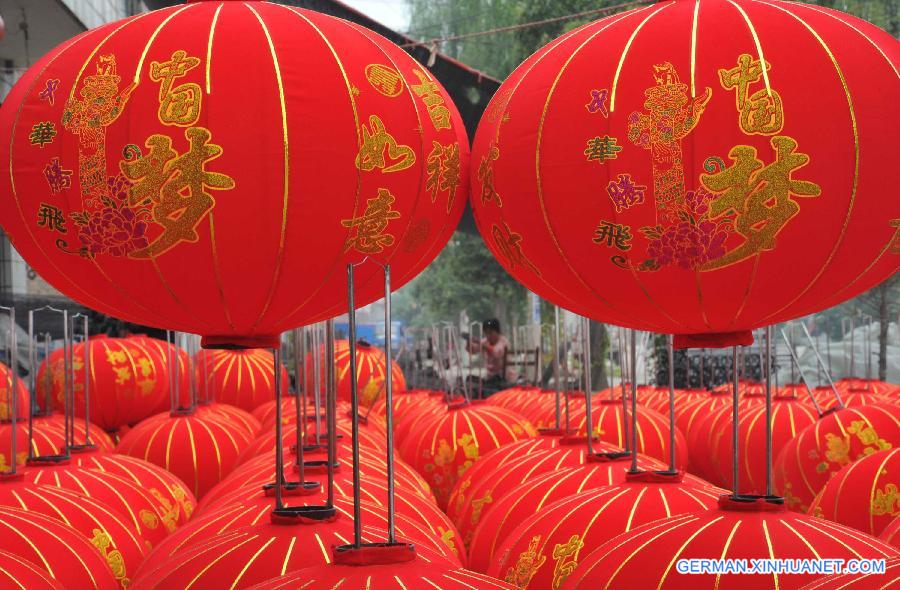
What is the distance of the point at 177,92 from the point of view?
1833 mm

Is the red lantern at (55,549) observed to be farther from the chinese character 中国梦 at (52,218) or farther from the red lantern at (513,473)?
the red lantern at (513,473)

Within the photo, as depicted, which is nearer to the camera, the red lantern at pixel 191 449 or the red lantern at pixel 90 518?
the red lantern at pixel 90 518

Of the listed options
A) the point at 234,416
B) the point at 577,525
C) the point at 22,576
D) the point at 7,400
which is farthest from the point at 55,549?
the point at 234,416

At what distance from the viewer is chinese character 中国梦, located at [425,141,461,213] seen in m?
2.05

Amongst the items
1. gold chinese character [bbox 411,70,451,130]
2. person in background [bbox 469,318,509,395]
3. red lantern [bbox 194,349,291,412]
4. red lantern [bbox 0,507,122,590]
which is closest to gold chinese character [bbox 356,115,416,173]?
gold chinese character [bbox 411,70,451,130]

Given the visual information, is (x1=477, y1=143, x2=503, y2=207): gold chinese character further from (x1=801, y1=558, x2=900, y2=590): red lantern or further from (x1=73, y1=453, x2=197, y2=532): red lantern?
(x1=73, y1=453, x2=197, y2=532): red lantern

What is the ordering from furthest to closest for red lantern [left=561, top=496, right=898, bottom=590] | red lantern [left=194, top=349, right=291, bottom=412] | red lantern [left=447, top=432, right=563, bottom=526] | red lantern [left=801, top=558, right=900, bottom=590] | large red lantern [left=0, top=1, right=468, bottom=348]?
1. red lantern [left=194, top=349, right=291, bottom=412]
2. red lantern [left=447, top=432, right=563, bottom=526]
3. red lantern [left=561, top=496, right=898, bottom=590]
4. large red lantern [left=0, top=1, right=468, bottom=348]
5. red lantern [left=801, top=558, right=900, bottom=590]

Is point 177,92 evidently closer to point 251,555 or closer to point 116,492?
point 251,555

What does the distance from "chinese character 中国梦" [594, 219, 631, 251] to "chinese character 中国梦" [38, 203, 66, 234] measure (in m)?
A: 0.88

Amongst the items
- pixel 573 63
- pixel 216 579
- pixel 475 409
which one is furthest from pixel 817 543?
pixel 475 409

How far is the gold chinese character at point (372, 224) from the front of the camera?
6.30 feet

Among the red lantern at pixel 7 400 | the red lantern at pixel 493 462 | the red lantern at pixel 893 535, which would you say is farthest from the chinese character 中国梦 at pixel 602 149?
the red lantern at pixel 7 400

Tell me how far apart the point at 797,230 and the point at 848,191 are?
0.10 meters

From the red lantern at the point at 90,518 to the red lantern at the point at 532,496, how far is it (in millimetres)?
892
